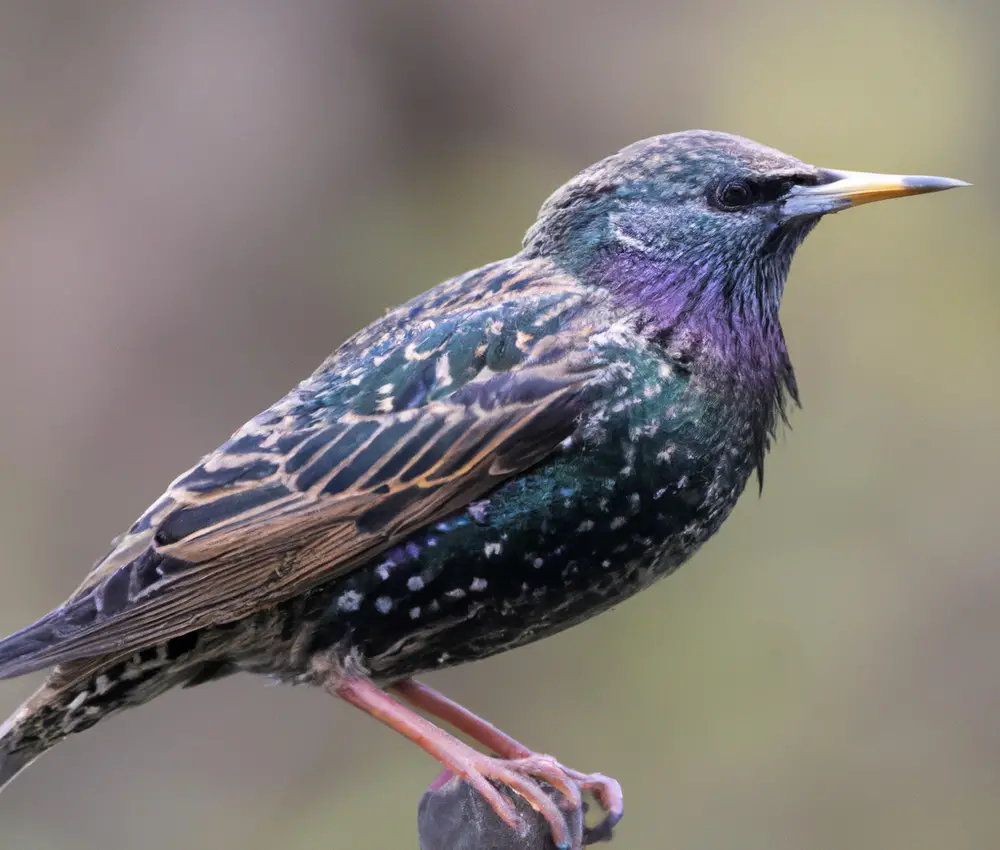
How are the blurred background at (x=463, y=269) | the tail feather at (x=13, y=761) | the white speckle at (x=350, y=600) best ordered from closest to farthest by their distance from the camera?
the white speckle at (x=350, y=600), the tail feather at (x=13, y=761), the blurred background at (x=463, y=269)

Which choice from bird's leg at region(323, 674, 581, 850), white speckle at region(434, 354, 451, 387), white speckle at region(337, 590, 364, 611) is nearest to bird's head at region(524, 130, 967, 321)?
white speckle at region(434, 354, 451, 387)

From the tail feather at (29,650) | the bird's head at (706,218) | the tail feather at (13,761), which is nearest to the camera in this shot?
the tail feather at (29,650)

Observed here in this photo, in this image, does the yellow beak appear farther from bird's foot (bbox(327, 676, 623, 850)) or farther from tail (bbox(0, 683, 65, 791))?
tail (bbox(0, 683, 65, 791))

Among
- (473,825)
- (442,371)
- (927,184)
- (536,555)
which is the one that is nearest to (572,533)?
(536,555)

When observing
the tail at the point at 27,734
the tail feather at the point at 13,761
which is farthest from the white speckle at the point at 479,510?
the tail feather at the point at 13,761

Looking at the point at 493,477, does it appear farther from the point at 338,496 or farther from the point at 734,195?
the point at 734,195

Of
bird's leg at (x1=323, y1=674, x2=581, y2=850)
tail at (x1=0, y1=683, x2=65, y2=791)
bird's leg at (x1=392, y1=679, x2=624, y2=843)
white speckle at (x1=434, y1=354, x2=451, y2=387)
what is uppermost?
white speckle at (x1=434, y1=354, x2=451, y2=387)

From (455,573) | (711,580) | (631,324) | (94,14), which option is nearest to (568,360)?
(631,324)

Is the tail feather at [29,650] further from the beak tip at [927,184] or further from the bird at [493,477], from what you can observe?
the beak tip at [927,184]
